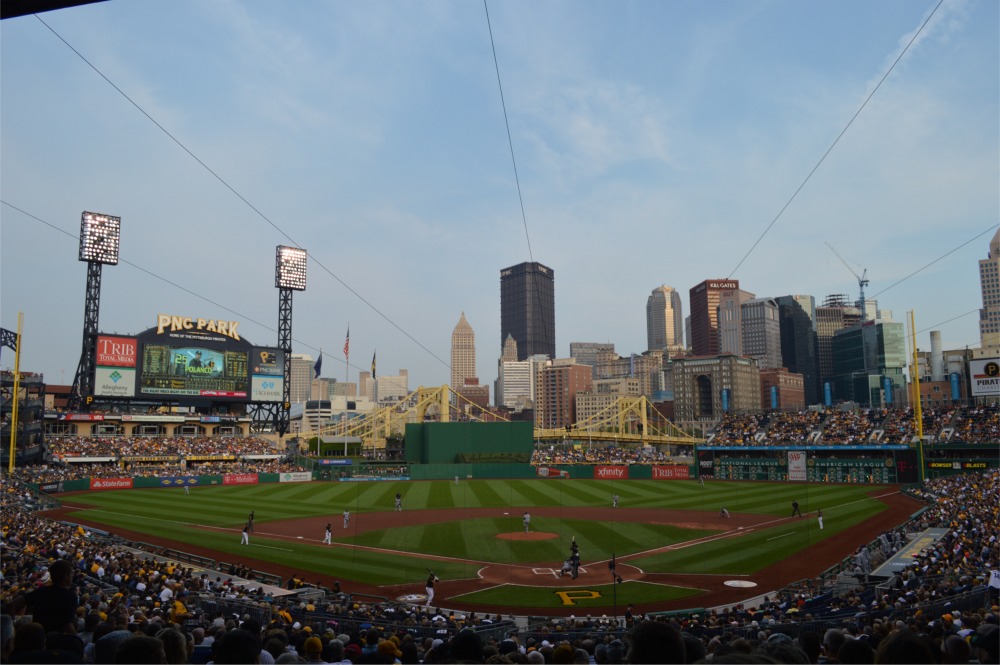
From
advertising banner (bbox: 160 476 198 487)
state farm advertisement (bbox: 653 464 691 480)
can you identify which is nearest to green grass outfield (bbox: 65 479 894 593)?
advertising banner (bbox: 160 476 198 487)

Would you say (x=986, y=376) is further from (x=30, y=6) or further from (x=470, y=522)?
(x=30, y=6)

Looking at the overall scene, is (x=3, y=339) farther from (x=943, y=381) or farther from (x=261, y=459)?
(x=943, y=381)

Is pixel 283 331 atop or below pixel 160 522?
atop

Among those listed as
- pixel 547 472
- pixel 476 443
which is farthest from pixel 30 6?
pixel 476 443

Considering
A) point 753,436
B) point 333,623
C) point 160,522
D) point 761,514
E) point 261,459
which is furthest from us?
point 261,459

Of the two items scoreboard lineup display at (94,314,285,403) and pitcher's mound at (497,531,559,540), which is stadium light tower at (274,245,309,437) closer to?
scoreboard lineup display at (94,314,285,403)

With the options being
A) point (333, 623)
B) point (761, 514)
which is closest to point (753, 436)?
point (761, 514)
